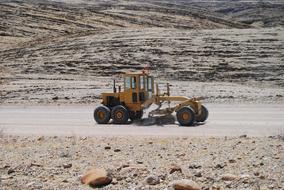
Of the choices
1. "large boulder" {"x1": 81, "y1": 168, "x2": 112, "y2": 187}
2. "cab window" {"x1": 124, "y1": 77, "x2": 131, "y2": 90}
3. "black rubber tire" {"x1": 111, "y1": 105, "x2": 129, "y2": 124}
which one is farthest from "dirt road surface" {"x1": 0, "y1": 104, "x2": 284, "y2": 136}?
"large boulder" {"x1": 81, "y1": 168, "x2": 112, "y2": 187}

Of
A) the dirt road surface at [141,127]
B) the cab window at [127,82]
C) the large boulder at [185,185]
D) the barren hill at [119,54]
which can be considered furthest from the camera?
the barren hill at [119,54]

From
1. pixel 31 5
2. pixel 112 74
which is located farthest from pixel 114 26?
pixel 112 74

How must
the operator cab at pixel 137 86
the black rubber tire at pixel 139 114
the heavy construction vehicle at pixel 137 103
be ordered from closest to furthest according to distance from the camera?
1. the heavy construction vehicle at pixel 137 103
2. the operator cab at pixel 137 86
3. the black rubber tire at pixel 139 114

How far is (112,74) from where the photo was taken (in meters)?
38.1

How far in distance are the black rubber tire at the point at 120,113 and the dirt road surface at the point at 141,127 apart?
15.3 inches

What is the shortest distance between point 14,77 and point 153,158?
28.3 metres

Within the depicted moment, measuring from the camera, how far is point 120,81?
35.2m

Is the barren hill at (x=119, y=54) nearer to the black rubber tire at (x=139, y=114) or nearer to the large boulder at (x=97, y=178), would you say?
the black rubber tire at (x=139, y=114)

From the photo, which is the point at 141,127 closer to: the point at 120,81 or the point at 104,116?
the point at 104,116

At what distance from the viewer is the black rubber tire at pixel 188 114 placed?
18016 mm

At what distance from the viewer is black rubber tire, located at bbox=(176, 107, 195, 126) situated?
18.0 m

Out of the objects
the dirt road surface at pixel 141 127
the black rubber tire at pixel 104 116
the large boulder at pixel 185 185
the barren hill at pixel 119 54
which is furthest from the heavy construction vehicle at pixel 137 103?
the barren hill at pixel 119 54

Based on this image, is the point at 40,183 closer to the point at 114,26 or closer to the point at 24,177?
the point at 24,177

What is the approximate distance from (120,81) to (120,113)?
16195mm
